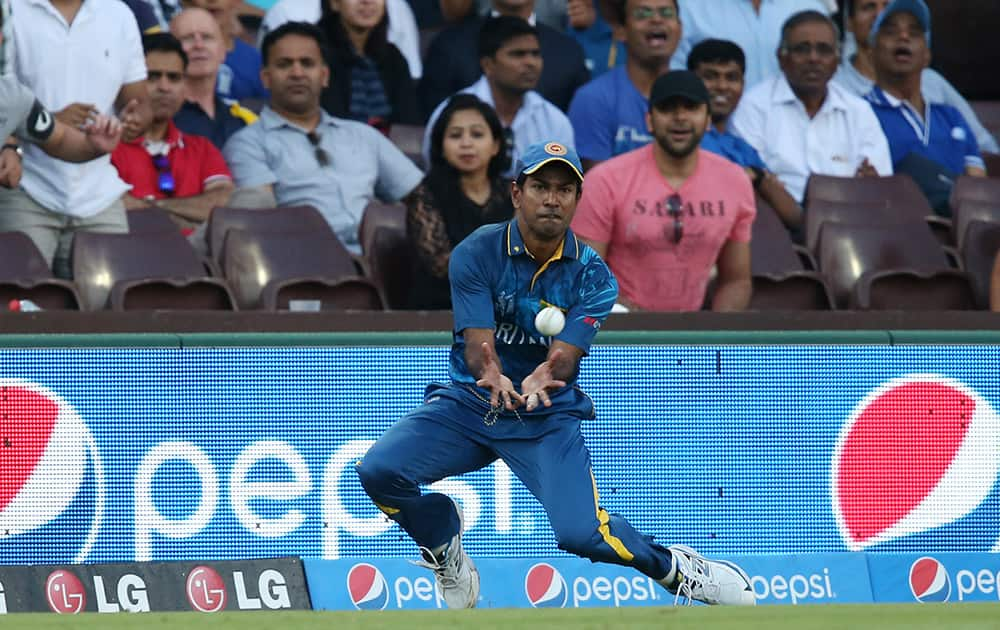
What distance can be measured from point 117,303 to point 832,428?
356 cm

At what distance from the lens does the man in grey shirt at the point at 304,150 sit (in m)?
A: 9.81

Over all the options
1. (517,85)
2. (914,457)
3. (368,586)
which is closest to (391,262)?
(517,85)

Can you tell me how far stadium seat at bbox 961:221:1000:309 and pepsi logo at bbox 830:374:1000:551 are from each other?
2118mm

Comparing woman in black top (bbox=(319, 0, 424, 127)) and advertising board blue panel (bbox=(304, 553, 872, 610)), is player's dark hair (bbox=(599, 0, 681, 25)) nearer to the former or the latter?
woman in black top (bbox=(319, 0, 424, 127))

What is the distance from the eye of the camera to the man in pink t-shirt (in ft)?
28.5

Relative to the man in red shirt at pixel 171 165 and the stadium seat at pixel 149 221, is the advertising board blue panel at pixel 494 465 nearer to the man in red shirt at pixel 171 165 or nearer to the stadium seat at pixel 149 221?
the stadium seat at pixel 149 221

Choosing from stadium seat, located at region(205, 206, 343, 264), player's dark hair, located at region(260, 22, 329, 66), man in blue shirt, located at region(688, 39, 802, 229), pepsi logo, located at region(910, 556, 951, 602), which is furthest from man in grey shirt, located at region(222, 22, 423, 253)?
pepsi logo, located at region(910, 556, 951, 602)

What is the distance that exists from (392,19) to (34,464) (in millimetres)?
5094

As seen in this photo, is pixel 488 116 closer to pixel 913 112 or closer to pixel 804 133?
pixel 804 133

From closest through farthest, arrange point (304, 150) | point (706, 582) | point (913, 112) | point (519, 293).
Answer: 1. point (519, 293)
2. point (706, 582)
3. point (304, 150)
4. point (913, 112)

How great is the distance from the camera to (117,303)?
8.30 metres

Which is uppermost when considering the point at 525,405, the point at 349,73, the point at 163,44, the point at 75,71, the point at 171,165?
the point at 163,44

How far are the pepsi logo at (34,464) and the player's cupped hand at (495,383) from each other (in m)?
2.29

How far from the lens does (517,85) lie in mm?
10234
